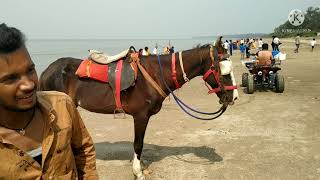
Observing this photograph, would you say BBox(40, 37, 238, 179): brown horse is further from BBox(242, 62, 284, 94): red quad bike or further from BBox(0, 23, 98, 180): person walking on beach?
BBox(242, 62, 284, 94): red quad bike

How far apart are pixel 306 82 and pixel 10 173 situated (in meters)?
15.0

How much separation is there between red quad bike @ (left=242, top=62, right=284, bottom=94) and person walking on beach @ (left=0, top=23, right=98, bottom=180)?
11348mm

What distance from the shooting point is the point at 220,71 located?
5.63 m

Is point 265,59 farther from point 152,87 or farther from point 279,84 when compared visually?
point 152,87

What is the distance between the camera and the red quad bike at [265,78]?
1268cm

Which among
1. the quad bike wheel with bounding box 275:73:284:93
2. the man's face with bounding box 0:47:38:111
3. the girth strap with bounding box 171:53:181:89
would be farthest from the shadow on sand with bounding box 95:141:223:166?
the quad bike wheel with bounding box 275:73:284:93

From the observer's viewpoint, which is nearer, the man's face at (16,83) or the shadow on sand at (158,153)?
the man's face at (16,83)

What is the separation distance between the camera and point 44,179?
1.95m

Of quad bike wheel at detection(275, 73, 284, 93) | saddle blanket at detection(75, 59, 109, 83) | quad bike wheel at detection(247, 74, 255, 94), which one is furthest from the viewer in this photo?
quad bike wheel at detection(247, 74, 255, 94)

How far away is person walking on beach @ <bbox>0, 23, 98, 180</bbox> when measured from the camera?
1.84m

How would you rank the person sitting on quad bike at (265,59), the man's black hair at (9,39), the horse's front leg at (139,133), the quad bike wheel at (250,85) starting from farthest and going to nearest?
the person sitting on quad bike at (265,59), the quad bike wheel at (250,85), the horse's front leg at (139,133), the man's black hair at (9,39)

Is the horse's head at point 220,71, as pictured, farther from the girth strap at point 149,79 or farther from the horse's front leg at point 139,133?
the horse's front leg at point 139,133

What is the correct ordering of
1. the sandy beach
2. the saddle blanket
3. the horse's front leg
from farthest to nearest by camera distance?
the sandy beach → the saddle blanket → the horse's front leg

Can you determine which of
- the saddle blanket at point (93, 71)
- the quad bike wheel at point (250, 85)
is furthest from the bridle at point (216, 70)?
the quad bike wheel at point (250, 85)
